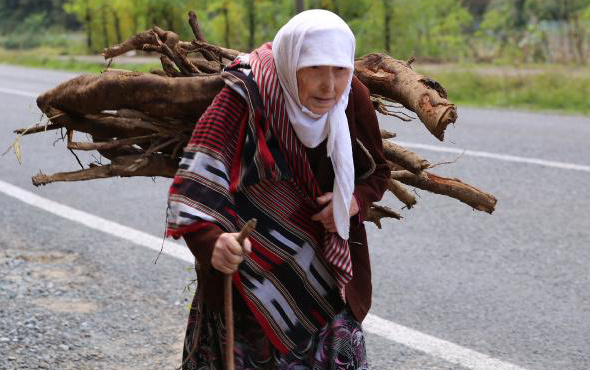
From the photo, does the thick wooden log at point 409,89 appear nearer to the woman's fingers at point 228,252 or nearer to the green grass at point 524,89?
the woman's fingers at point 228,252

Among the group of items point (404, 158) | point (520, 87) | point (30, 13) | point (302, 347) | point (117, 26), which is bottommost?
point (30, 13)

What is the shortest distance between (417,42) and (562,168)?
1436cm

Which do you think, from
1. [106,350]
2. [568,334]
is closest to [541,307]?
[568,334]

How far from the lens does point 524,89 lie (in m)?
14.9

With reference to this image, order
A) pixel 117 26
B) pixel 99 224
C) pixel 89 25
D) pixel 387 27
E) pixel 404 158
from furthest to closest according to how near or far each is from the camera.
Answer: pixel 89 25 → pixel 117 26 → pixel 387 27 → pixel 99 224 → pixel 404 158

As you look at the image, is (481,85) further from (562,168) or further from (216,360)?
(216,360)

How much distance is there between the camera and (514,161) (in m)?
8.80

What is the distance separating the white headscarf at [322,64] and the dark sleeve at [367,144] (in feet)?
0.31

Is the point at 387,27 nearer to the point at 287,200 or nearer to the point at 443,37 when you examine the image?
the point at 443,37

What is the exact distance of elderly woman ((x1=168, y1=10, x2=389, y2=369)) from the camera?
246 centimetres

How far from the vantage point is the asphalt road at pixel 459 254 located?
4469mm

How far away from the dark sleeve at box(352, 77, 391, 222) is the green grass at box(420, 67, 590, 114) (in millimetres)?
10767

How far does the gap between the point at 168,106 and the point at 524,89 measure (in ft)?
41.8

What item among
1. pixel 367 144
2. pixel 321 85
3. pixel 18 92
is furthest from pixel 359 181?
pixel 18 92
